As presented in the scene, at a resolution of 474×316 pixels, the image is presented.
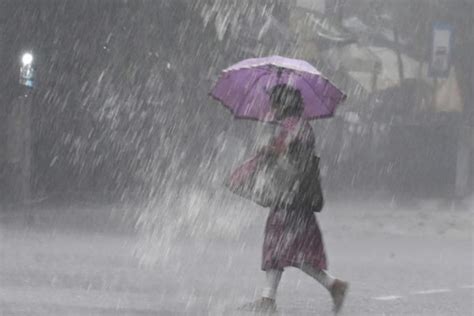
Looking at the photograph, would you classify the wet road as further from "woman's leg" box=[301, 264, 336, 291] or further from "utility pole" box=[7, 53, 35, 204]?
"utility pole" box=[7, 53, 35, 204]

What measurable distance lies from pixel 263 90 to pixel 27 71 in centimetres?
1174

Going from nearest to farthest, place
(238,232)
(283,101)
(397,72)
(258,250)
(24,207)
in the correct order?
(283,101) → (258,250) → (238,232) → (24,207) → (397,72)

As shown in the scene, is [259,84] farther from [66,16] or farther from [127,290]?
[66,16]

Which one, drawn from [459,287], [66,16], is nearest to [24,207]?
[66,16]

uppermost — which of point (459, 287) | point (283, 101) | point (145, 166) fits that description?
point (283, 101)

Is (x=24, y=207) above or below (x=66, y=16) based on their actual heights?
below

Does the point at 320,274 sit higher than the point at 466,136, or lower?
higher

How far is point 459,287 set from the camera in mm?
10953

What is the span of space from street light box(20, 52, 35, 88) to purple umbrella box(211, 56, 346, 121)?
1147cm

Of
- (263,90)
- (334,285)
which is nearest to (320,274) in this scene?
(334,285)

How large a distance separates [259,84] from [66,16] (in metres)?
13.4

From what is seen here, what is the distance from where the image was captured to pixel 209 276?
1123cm

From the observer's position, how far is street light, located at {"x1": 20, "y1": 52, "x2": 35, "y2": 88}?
20375mm

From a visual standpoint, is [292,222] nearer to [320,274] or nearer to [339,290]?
[320,274]
